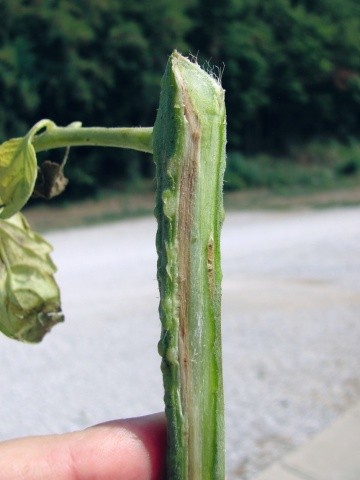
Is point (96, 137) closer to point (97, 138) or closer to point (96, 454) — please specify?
point (97, 138)

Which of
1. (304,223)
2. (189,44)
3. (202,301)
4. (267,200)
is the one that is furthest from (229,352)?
(189,44)

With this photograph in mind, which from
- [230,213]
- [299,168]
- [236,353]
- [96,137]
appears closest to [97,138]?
[96,137]

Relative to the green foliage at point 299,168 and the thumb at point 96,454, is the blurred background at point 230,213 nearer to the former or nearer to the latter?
the green foliage at point 299,168

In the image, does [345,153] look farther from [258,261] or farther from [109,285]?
[109,285]

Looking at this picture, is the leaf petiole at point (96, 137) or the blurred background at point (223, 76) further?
the blurred background at point (223, 76)

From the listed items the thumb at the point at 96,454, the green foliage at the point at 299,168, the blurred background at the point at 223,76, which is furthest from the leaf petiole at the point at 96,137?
the green foliage at the point at 299,168

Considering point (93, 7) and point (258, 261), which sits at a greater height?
point (93, 7)
